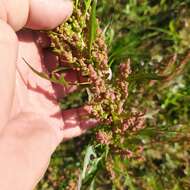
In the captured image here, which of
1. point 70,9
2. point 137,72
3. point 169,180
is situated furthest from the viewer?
point 169,180

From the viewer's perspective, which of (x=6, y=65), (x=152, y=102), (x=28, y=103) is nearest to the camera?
(x=6, y=65)

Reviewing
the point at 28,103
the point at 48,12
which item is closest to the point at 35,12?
the point at 48,12

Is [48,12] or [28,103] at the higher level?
[48,12]

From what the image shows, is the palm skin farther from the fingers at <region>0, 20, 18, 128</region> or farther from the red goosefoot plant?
the fingers at <region>0, 20, 18, 128</region>

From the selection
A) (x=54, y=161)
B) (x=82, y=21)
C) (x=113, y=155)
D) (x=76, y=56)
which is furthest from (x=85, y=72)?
(x=54, y=161)

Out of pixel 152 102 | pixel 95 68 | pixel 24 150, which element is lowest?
pixel 152 102

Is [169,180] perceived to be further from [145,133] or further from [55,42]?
[55,42]

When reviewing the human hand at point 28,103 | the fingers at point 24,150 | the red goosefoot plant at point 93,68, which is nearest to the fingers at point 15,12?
the human hand at point 28,103

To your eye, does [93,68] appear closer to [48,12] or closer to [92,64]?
[92,64]
